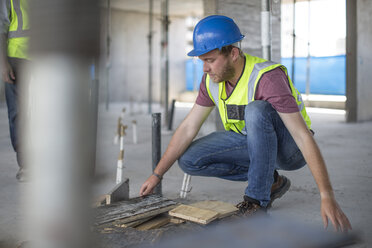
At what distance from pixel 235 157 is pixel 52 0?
1.97m

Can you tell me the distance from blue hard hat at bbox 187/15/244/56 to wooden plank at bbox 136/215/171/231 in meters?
0.88

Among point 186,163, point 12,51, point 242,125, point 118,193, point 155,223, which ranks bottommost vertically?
point 155,223

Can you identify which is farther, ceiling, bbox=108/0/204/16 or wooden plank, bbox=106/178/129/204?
ceiling, bbox=108/0/204/16

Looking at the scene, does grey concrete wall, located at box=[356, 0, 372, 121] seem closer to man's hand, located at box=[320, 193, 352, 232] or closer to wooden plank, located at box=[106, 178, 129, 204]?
wooden plank, located at box=[106, 178, 129, 204]

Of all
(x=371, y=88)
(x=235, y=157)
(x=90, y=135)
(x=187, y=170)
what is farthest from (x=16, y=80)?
(x=371, y=88)

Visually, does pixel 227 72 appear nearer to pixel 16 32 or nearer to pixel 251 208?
pixel 251 208

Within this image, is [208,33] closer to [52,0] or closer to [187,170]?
[187,170]

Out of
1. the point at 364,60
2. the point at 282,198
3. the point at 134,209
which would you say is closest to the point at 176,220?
the point at 134,209

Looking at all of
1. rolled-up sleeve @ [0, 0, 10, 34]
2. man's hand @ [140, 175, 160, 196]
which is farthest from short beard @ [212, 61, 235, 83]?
rolled-up sleeve @ [0, 0, 10, 34]

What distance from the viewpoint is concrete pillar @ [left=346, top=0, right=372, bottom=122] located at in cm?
731

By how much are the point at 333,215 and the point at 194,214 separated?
74 cm

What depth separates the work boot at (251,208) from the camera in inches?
85.3

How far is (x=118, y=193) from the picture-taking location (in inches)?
95.5

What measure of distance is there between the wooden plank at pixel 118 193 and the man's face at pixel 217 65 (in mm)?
807
